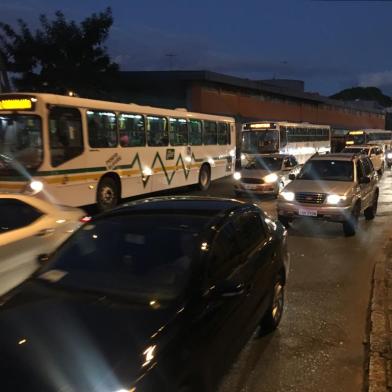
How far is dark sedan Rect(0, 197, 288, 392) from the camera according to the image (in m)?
3.00

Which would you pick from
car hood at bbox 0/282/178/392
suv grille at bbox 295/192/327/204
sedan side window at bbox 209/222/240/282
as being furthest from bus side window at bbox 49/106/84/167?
car hood at bbox 0/282/178/392

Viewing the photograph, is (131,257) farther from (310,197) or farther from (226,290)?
(310,197)

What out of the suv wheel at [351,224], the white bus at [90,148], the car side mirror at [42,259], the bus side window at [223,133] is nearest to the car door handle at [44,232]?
the car side mirror at [42,259]

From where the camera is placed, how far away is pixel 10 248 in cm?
590

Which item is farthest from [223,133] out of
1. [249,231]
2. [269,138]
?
[249,231]

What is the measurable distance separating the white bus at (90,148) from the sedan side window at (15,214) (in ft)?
17.4

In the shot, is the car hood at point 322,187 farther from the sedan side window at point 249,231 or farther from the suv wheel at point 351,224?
the sedan side window at point 249,231

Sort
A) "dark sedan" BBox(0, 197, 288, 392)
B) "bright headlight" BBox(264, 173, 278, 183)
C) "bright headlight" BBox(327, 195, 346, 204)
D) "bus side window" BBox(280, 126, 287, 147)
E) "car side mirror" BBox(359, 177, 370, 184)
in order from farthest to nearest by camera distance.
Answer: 1. "bus side window" BBox(280, 126, 287, 147)
2. "bright headlight" BBox(264, 173, 278, 183)
3. "car side mirror" BBox(359, 177, 370, 184)
4. "bright headlight" BBox(327, 195, 346, 204)
5. "dark sedan" BBox(0, 197, 288, 392)

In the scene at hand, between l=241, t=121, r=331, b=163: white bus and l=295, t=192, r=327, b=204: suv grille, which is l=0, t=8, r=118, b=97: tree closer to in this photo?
l=241, t=121, r=331, b=163: white bus

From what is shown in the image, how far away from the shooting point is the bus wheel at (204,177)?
21078 millimetres

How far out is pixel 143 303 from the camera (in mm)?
3615

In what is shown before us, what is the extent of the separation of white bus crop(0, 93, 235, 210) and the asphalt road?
5622 millimetres

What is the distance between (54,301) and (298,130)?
30.3m

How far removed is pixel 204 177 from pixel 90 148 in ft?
27.0
